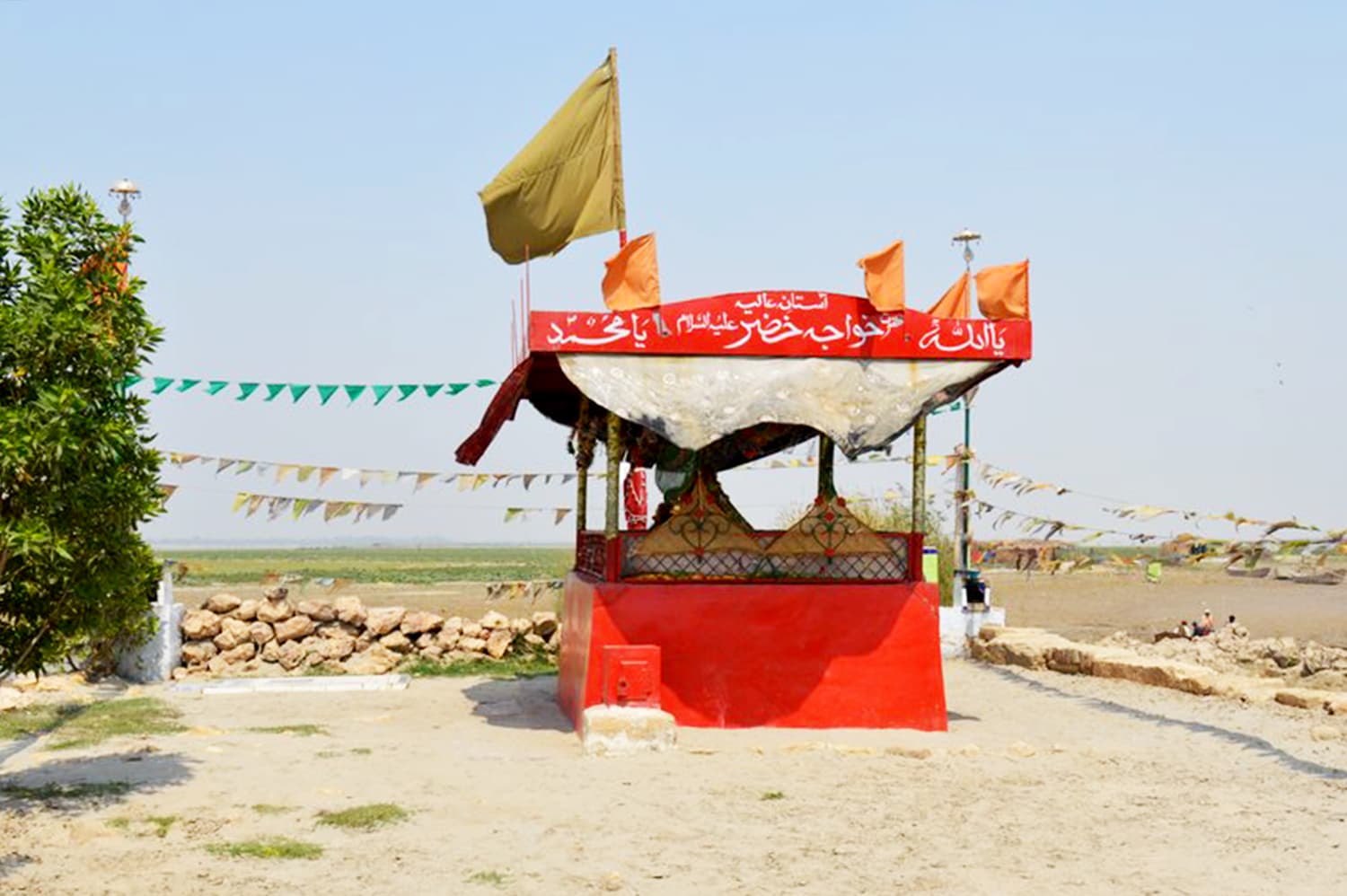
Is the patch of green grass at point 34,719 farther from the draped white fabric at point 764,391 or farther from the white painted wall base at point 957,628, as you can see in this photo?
the white painted wall base at point 957,628

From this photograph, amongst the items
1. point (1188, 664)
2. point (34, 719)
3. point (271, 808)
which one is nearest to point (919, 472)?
point (1188, 664)

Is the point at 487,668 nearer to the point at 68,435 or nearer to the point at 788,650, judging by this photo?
the point at 788,650

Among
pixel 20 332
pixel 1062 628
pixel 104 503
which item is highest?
pixel 20 332

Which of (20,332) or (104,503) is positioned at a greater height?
(20,332)

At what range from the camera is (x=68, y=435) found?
784 centimetres

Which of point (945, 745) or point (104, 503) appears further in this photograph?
point (945, 745)

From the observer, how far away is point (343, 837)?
8.27 m

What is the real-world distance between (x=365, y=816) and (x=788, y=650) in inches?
191

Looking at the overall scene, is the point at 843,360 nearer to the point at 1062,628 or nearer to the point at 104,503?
the point at 104,503

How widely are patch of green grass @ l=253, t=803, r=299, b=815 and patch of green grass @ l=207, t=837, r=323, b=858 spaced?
2.38 feet

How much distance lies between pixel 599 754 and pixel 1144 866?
4.77 metres

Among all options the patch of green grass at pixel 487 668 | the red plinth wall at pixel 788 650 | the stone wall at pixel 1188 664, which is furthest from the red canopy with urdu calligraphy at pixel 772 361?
the patch of green grass at pixel 487 668

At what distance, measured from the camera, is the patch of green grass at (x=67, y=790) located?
9.36 m

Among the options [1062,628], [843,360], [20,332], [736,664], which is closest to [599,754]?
[736,664]
